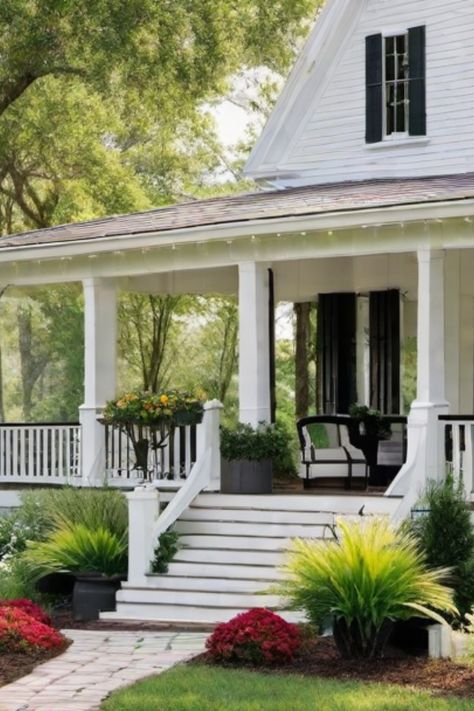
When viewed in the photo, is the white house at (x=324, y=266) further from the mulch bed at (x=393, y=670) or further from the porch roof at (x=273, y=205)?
the mulch bed at (x=393, y=670)

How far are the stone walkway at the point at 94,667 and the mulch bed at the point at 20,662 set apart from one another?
8cm

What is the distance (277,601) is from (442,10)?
29.5 feet

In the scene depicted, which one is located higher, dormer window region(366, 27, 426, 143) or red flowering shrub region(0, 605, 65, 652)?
dormer window region(366, 27, 426, 143)

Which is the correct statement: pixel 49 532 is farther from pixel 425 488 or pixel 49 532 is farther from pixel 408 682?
pixel 408 682

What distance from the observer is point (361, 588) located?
38.7 feet

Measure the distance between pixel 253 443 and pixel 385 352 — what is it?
411 centimetres

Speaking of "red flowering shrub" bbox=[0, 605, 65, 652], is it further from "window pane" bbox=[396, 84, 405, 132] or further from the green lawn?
"window pane" bbox=[396, 84, 405, 132]

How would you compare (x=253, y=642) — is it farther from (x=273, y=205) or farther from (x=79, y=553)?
(x=273, y=205)

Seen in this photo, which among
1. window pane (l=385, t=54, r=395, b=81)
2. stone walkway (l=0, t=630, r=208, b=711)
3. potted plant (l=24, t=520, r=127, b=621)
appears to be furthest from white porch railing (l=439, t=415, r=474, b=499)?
window pane (l=385, t=54, r=395, b=81)

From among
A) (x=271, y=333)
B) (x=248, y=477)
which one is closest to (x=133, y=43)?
(x=271, y=333)

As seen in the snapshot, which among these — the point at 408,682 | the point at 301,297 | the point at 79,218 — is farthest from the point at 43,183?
the point at 408,682

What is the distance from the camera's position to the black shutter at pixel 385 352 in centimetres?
1950

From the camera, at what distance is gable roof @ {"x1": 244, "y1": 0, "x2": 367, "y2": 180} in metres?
20.0

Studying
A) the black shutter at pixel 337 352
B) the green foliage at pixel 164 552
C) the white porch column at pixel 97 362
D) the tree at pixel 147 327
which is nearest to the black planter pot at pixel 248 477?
the green foliage at pixel 164 552
